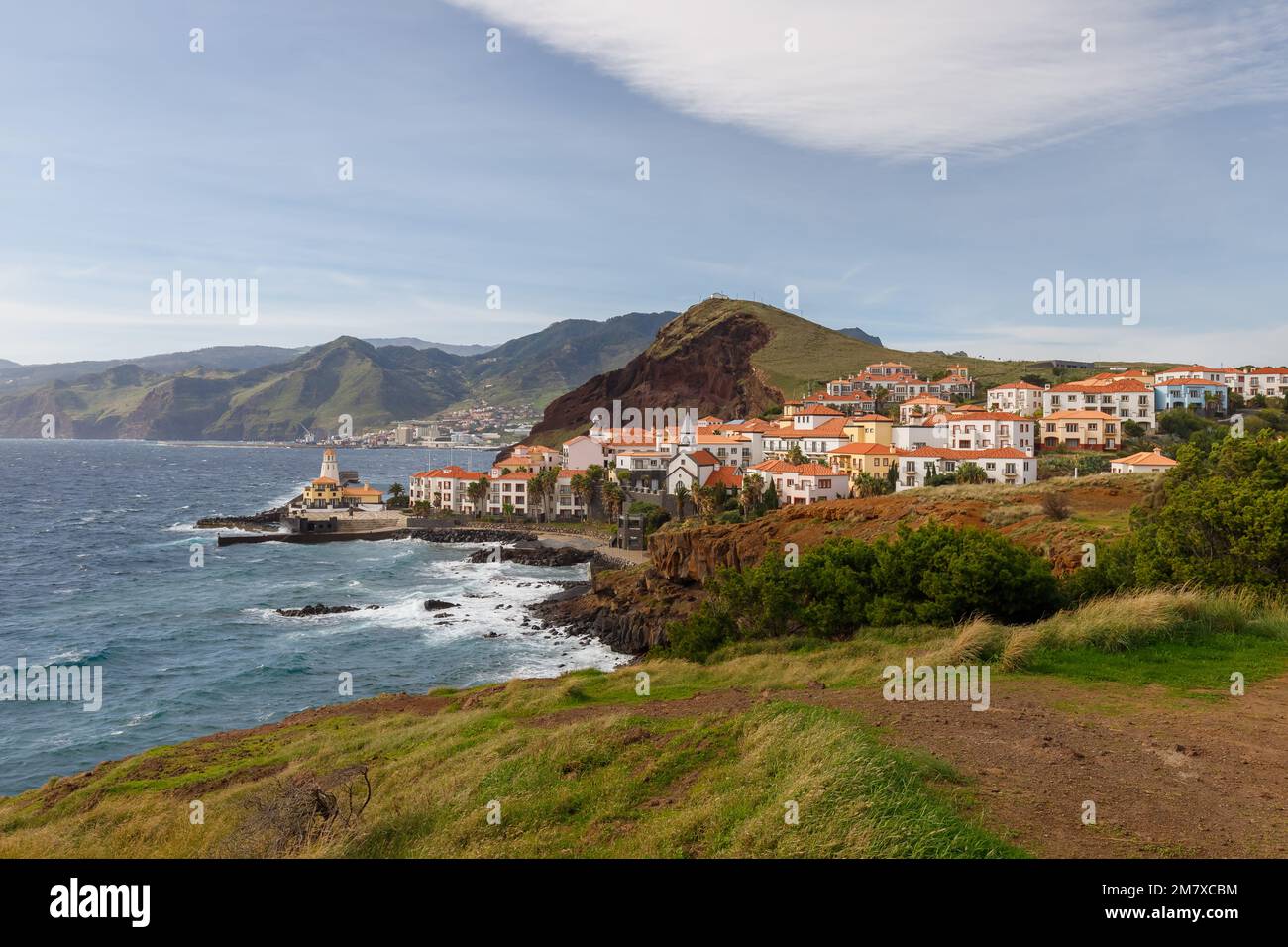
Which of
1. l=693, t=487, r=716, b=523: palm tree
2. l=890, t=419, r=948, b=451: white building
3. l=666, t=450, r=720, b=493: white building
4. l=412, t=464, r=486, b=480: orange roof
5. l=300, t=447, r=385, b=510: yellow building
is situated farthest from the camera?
l=412, t=464, r=486, b=480: orange roof

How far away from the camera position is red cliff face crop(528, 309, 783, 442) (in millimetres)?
144375

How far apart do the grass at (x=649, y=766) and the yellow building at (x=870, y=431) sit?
50.6m

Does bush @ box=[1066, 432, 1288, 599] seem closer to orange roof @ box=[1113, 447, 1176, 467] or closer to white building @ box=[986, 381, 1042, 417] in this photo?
orange roof @ box=[1113, 447, 1176, 467]

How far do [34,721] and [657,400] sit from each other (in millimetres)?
120950

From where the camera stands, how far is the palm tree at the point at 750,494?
65.0 meters

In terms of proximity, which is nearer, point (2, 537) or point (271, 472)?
point (2, 537)

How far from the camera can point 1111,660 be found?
14039 millimetres

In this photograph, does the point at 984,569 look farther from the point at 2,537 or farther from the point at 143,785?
the point at 2,537

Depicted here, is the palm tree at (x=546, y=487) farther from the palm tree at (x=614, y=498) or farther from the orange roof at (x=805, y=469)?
the orange roof at (x=805, y=469)

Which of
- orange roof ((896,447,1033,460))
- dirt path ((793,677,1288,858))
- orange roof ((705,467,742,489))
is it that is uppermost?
orange roof ((896,447,1033,460))

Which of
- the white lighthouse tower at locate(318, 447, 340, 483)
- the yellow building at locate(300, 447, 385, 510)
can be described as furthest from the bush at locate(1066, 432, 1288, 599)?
the white lighthouse tower at locate(318, 447, 340, 483)

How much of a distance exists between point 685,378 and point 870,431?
8241 centimetres

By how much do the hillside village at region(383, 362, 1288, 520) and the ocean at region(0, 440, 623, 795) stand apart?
16.3 m

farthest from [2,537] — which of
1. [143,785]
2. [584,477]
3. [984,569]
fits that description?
[984,569]
